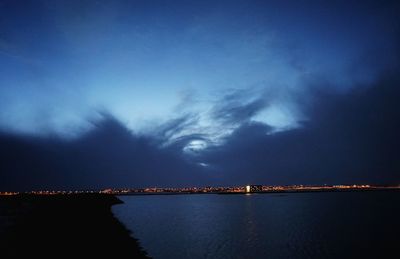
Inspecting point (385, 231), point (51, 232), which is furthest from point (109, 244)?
point (385, 231)

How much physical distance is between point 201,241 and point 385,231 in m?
22.8

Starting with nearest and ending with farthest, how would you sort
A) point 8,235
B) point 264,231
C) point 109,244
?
point 109,244
point 8,235
point 264,231

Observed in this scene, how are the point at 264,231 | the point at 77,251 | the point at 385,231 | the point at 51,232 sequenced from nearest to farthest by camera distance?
the point at 77,251, the point at 51,232, the point at 385,231, the point at 264,231

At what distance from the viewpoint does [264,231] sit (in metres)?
47.4

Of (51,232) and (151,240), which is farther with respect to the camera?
(151,240)

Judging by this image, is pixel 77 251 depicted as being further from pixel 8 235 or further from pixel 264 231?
pixel 264 231

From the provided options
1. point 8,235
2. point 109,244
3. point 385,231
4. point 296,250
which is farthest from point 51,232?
point 385,231

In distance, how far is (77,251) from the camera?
24.4 metres

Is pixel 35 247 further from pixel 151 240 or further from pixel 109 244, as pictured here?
pixel 151 240

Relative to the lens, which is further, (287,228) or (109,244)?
(287,228)

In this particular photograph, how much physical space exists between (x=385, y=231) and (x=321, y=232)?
24.9 feet

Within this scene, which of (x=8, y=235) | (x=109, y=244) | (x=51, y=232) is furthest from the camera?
(x=51, y=232)

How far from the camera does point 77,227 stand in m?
38.9

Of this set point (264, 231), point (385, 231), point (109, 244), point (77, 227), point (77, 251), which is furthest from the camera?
point (264, 231)
